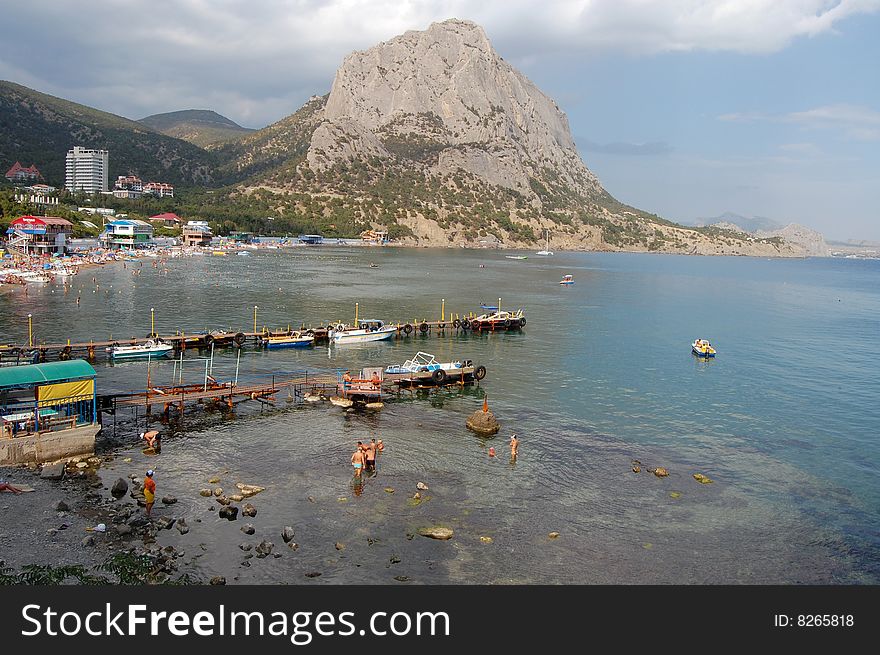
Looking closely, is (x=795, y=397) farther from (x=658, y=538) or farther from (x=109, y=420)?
(x=109, y=420)

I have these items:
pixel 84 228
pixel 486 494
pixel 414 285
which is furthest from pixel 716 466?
pixel 84 228

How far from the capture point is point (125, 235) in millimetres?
170750

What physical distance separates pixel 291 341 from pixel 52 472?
1442 inches

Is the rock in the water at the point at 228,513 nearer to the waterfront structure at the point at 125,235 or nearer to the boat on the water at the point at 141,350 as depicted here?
the boat on the water at the point at 141,350

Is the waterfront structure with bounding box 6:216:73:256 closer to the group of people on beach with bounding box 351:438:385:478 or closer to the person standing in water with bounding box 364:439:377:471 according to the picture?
the group of people on beach with bounding box 351:438:385:478

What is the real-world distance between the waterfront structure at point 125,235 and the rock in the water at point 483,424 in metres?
154

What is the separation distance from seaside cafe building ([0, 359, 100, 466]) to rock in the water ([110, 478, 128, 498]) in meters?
5.39

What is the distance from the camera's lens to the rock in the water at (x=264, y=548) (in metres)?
23.5

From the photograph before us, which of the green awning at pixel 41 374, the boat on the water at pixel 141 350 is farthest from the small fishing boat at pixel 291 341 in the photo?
the green awning at pixel 41 374

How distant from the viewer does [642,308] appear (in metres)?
112

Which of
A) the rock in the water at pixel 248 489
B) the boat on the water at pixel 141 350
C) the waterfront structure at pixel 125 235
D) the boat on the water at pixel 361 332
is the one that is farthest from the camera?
the waterfront structure at pixel 125 235

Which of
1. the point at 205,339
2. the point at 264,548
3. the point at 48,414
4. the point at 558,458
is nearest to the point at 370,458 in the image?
the point at 264,548

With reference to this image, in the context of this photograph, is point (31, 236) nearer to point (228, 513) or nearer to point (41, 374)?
point (41, 374)

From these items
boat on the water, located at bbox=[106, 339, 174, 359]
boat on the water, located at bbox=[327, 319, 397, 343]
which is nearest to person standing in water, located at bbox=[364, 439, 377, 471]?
boat on the water, located at bbox=[106, 339, 174, 359]
